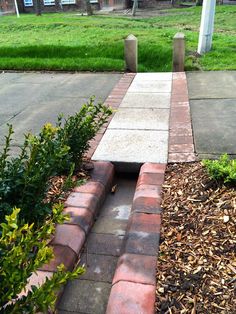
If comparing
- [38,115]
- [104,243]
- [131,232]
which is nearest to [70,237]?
[104,243]

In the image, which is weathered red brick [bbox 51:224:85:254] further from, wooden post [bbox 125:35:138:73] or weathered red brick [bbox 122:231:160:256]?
wooden post [bbox 125:35:138:73]

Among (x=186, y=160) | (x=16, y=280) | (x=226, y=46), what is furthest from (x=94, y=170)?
(x=226, y=46)

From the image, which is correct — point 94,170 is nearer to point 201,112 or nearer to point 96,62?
point 201,112

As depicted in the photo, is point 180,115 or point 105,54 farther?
point 105,54

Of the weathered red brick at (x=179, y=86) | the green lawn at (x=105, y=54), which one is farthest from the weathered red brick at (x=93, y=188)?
the green lawn at (x=105, y=54)

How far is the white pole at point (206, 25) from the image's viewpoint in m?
8.39

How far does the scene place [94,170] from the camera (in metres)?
3.52

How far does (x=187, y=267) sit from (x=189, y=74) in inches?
220

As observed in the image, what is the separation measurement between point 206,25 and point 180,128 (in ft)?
16.8

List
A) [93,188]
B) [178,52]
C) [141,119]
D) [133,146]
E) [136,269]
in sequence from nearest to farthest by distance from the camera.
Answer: [136,269]
[93,188]
[133,146]
[141,119]
[178,52]

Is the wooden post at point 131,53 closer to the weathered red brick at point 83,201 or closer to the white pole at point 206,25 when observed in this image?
the white pole at point 206,25

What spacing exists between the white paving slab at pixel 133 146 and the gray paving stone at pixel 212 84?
178 cm

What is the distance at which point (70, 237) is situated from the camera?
2635mm

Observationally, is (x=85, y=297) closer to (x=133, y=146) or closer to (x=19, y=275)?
(x=19, y=275)
